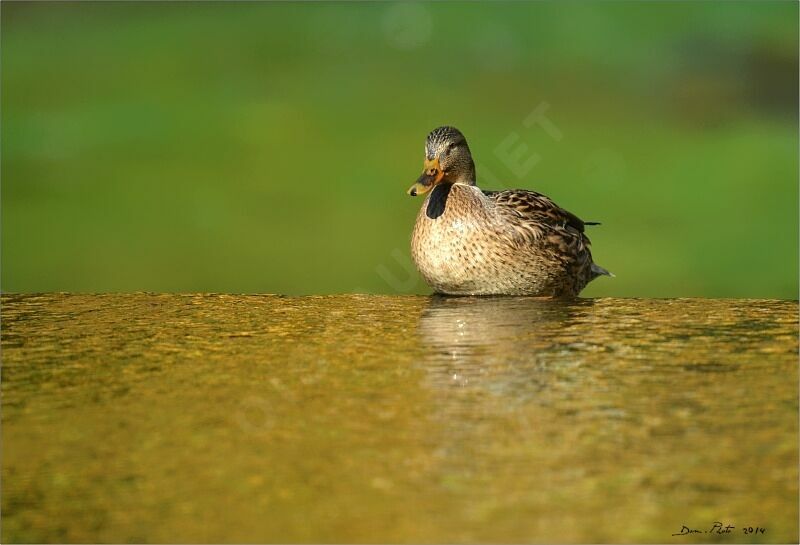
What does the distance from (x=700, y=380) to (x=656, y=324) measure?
1.31 metres

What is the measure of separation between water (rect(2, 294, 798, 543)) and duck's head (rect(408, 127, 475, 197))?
1446 mm

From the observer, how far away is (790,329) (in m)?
6.11

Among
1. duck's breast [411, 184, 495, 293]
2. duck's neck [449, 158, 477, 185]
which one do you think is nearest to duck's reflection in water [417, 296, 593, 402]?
duck's breast [411, 184, 495, 293]

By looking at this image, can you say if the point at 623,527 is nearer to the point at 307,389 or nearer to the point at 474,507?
the point at 474,507

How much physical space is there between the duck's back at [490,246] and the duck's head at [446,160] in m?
0.11

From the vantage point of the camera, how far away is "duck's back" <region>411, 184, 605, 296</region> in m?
7.68

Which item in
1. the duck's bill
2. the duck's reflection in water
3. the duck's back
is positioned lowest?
the duck's reflection in water

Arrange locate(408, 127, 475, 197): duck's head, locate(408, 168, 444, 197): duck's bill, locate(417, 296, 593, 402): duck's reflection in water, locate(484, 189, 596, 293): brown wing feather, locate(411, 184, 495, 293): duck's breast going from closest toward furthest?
locate(417, 296, 593, 402): duck's reflection in water, locate(408, 168, 444, 197): duck's bill, locate(411, 184, 495, 293): duck's breast, locate(408, 127, 475, 197): duck's head, locate(484, 189, 596, 293): brown wing feather

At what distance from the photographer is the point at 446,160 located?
315 inches

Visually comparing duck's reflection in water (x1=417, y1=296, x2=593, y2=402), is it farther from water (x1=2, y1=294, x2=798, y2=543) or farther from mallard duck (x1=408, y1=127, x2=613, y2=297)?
mallard duck (x1=408, y1=127, x2=613, y2=297)

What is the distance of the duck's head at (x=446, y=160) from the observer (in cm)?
779
